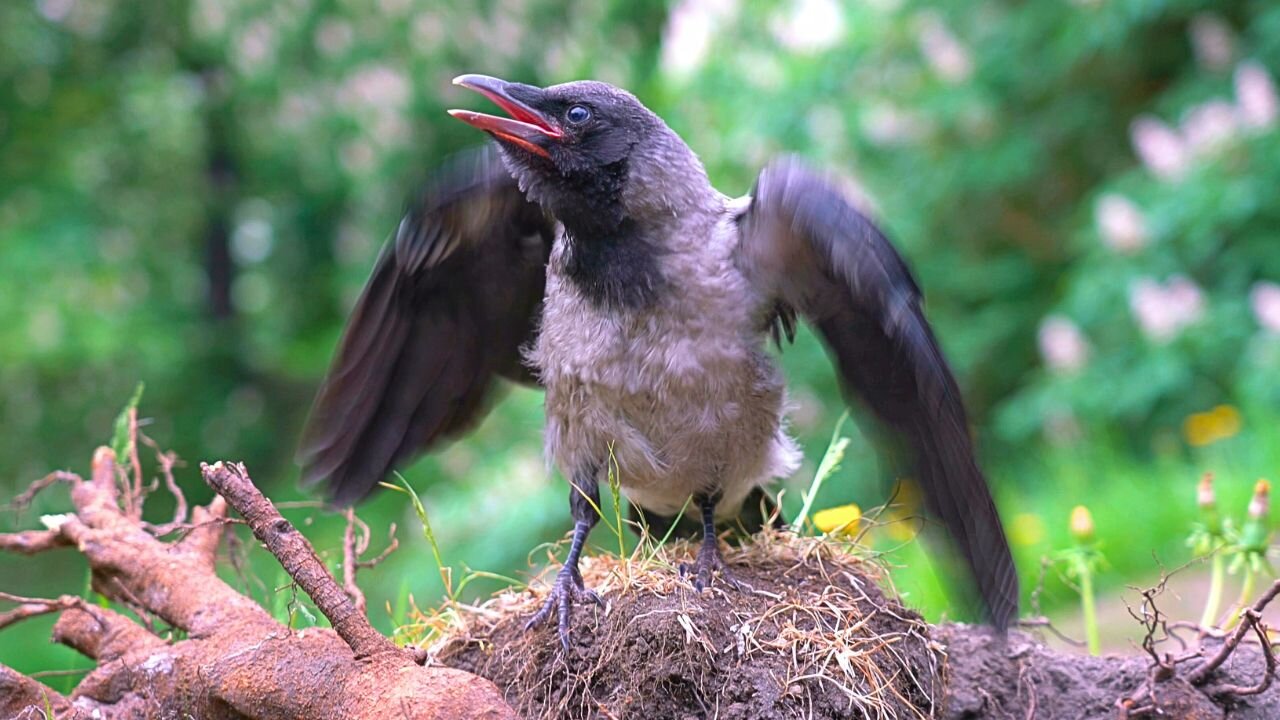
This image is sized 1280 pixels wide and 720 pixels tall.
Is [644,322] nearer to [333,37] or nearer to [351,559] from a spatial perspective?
[351,559]

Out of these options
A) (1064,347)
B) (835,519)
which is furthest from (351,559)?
(1064,347)

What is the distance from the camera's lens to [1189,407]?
634cm

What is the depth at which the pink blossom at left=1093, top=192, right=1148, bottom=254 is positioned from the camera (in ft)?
20.2

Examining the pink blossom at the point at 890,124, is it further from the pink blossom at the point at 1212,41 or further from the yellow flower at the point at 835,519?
the yellow flower at the point at 835,519

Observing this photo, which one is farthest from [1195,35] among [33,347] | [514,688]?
[33,347]

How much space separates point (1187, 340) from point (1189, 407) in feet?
1.50

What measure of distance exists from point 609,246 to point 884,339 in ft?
2.40

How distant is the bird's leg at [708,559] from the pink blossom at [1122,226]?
3.76 meters

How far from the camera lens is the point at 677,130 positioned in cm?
725

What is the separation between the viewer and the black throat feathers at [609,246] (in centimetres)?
309

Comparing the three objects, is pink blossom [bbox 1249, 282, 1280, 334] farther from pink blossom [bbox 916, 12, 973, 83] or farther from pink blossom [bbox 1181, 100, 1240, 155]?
pink blossom [bbox 916, 12, 973, 83]

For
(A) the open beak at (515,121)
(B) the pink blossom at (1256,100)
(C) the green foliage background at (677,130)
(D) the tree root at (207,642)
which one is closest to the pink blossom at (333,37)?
(C) the green foliage background at (677,130)

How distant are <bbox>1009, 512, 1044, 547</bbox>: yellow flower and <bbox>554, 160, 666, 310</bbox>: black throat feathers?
278 centimetres

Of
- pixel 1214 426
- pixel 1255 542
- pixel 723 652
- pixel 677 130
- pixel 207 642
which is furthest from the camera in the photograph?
pixel 677 130
